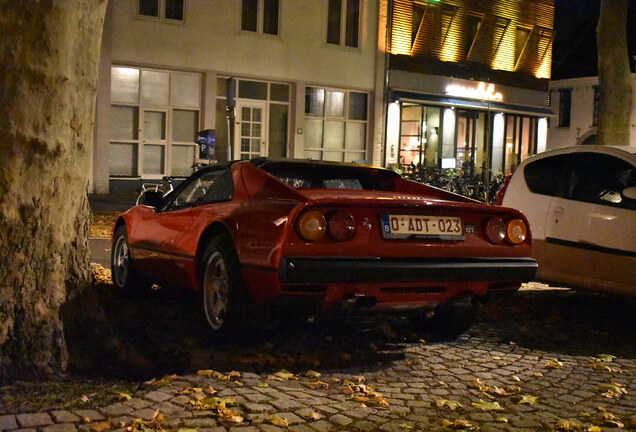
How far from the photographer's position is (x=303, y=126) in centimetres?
2745

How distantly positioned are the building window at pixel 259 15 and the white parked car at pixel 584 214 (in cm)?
1844

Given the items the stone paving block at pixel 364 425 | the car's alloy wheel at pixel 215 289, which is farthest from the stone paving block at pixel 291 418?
the car's alloy wheel at pixel 215 289

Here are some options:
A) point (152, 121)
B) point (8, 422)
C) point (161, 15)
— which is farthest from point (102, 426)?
point (161, 15)

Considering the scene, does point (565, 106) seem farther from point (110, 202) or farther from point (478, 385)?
point (478, 385)

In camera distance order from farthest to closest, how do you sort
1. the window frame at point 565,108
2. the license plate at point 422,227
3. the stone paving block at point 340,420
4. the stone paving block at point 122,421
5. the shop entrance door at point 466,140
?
1. the window frame at point 565,108
2. the shop entrance door at point 466,140
3. the license plate at point 422,227
4. the stone paving block at point 340,420
5. the stone paving block at point 122,421

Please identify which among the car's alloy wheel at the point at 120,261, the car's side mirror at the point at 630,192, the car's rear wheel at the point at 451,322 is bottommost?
the car's rear wheel at the point at 451,322

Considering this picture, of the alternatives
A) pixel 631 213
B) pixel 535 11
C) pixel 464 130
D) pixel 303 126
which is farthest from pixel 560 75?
pixel 631 213

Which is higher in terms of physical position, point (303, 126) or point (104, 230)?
point (303, 126)

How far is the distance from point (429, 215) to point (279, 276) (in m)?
1.12

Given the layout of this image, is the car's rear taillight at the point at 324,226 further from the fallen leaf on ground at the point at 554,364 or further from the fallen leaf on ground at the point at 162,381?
the fallen leaf on ground at the point at 554,364

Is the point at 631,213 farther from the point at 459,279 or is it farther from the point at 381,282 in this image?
the point at 381,282

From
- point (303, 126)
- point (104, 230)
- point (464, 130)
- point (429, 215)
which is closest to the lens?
point (429, 215)

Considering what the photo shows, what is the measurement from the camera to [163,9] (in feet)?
78.0

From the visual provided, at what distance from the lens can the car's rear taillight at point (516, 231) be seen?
19.4 feet
